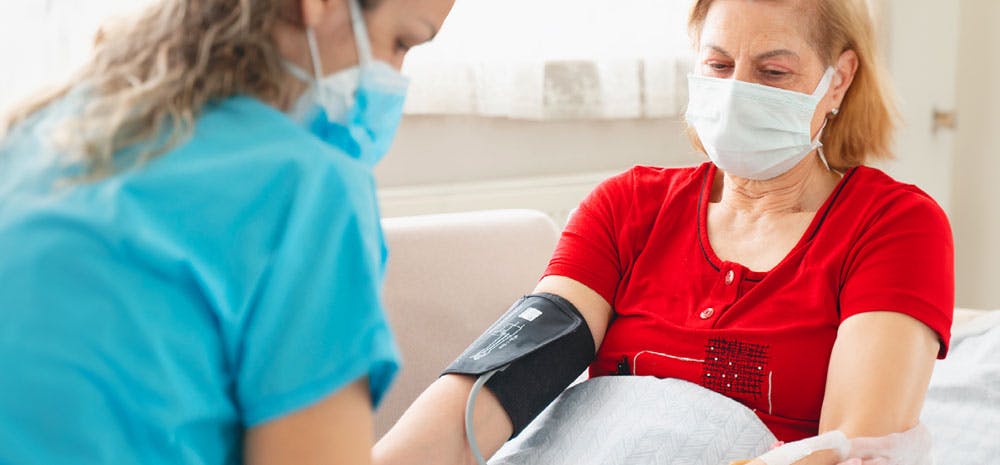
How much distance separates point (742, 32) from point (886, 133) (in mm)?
324

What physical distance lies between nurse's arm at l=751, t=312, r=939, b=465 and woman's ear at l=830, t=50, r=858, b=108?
17.0 inches

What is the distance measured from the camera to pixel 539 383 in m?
1.46

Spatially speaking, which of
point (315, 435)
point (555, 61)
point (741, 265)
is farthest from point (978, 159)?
point (315, 435)

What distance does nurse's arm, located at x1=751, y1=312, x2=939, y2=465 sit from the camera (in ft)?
4.16

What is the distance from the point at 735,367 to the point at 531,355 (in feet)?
0.96

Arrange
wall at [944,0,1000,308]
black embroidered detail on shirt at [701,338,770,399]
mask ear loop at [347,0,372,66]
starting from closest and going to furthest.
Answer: mask ear loop at [347,0,372,66] → black embroidered detail on shirt at [701,338,770,399] → wall at [944,0,1000,308]

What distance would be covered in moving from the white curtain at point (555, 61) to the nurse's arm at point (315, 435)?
6.01 feet

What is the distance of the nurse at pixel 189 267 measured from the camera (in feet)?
2.24

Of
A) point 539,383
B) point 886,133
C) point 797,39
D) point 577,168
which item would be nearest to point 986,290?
point 577,168

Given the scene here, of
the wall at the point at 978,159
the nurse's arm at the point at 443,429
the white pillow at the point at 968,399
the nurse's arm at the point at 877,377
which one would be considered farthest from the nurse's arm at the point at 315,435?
the wall at the point at 978,159

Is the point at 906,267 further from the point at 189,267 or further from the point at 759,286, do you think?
the point at 189,267

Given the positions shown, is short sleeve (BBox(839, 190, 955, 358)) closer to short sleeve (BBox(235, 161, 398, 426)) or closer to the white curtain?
short sleeve (BBox(235, 161, 398, 426))

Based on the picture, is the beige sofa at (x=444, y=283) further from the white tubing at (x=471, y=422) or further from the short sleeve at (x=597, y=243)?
the white tubing at (x=471, y=422)

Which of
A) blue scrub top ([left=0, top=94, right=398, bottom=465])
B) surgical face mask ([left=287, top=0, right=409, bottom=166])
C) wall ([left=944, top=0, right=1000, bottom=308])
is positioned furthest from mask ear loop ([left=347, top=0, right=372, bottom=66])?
wall ([left=944, top=0, right=1000, bottom=308])
